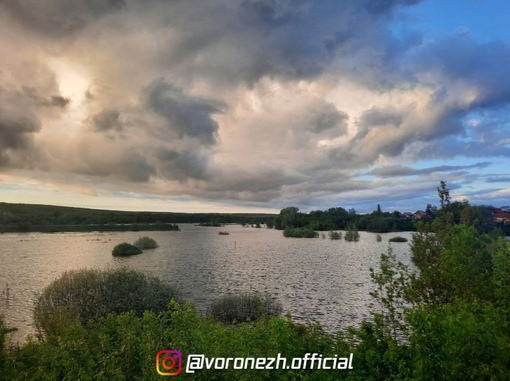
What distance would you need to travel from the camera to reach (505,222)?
14250 cm

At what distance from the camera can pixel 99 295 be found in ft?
103

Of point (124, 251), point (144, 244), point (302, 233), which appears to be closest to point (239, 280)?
point (124, 251)

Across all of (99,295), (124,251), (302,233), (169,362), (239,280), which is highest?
(302,233)

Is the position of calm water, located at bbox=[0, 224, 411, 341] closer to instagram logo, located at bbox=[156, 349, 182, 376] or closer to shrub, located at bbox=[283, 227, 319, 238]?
instagram logo, located at bbox=[156, 349, 182, 376]

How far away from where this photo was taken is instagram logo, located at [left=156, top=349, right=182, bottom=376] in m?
9.11

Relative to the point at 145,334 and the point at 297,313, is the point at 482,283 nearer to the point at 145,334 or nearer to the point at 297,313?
the point at 145,334

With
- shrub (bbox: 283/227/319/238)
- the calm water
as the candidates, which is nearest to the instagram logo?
the calm water

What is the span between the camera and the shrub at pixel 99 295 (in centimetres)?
3070

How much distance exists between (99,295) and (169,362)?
25.2 m

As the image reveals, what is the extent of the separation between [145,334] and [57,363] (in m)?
2.74

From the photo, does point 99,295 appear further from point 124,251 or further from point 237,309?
point 124,251

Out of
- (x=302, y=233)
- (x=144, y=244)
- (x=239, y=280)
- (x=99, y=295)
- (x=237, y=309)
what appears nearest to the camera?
(x=99, y=295)

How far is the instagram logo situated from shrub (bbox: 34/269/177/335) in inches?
896

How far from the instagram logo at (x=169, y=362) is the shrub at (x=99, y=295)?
74.7 feet
